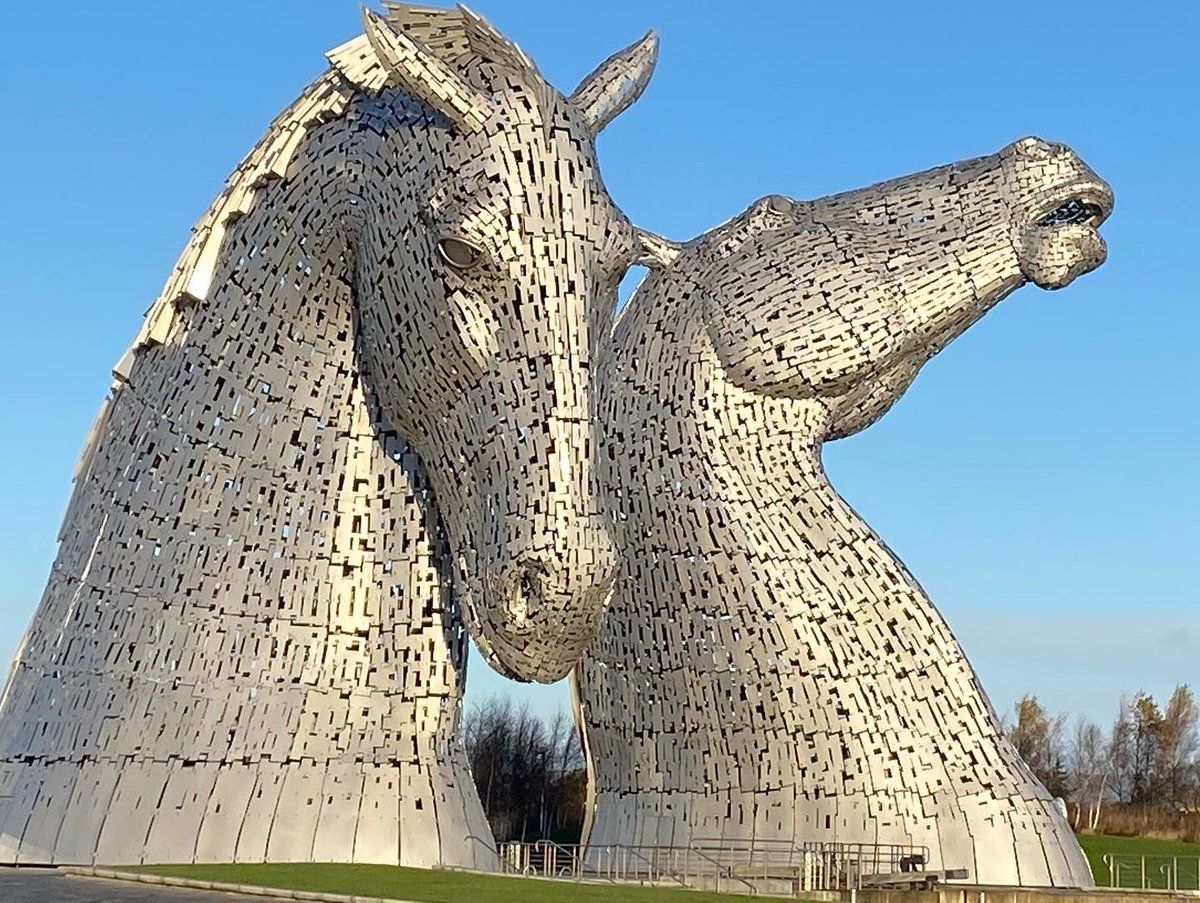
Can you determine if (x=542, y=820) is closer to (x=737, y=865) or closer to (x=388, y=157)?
(x=737, y=865)

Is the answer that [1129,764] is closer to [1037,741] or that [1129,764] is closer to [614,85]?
[1037,741]

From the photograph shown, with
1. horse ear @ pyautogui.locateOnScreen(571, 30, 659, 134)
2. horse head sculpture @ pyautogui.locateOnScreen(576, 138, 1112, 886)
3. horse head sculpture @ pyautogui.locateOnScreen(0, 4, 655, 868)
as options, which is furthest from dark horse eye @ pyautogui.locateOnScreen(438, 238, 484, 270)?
horse head sculpture @ pyautogui.locateOnScreen(576, 138, 1112, 886)

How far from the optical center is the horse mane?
26.8 ft

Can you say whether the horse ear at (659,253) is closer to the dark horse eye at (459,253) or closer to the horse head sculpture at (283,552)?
the horse head sculpture at (283,552)

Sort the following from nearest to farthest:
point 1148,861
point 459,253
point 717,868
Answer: point 459,253 < point 717,868 < point 1148,861

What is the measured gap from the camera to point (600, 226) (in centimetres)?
763

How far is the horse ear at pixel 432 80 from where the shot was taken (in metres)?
7.68

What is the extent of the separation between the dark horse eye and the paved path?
324 centimetres

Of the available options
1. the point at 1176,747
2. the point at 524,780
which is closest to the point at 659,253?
the point at 524,780

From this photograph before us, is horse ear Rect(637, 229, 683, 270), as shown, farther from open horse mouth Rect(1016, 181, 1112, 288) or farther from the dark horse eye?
the dark horse eye

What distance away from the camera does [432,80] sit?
7719mm

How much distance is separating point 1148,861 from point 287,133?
76.3ft

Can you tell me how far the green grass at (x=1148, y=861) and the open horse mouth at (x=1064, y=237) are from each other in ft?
21.3

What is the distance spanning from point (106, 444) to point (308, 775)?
243 cm
